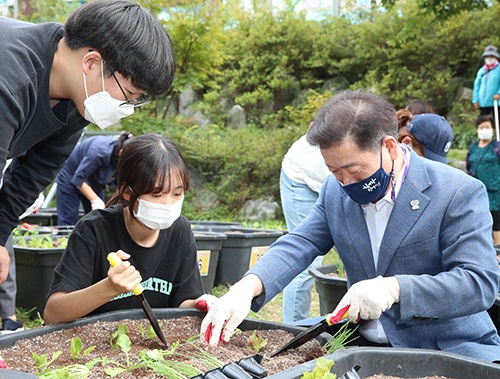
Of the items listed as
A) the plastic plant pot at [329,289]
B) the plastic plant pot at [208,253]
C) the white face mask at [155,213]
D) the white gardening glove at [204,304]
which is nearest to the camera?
the white gardening glove at [204,304]

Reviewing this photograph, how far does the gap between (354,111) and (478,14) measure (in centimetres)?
1204

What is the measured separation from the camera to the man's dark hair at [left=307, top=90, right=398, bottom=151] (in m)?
1.86

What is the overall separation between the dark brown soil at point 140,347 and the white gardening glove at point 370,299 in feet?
0.49

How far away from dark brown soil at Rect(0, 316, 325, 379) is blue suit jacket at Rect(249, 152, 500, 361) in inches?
7.2

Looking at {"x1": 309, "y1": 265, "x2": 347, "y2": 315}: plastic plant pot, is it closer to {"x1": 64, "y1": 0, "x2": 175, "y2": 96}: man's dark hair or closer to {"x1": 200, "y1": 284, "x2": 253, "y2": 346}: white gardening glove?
{"x1": 200, "y1": 284, "x2": 253, "y2": 346}: white gardening glove

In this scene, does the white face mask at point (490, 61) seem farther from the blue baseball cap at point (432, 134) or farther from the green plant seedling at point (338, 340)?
the green plant seedling at point (338, 340)

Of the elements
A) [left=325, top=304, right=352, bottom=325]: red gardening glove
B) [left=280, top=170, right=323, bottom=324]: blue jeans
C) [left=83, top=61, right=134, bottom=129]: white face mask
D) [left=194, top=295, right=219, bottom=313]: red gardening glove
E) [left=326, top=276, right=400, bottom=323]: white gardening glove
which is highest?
[left=83, top=61, right=134, bottom=129]: white face mask

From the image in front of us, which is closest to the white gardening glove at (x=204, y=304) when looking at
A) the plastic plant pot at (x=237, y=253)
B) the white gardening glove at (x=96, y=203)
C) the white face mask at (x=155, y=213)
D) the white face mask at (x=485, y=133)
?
the white face mask at (x=155, y=213)

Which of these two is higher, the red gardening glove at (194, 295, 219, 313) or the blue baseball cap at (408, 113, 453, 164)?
the blue baseball cap at (408, 113, 453, 164)

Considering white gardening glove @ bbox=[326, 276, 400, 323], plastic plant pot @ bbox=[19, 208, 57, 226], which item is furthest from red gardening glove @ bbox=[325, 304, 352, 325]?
plastic plant pot @ bbox=[19, 208, 57, 226]

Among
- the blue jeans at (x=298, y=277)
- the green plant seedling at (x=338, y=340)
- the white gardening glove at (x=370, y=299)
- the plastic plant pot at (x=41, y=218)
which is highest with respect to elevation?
the white gardening glove at (x=370, y=299)

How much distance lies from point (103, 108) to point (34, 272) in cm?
236

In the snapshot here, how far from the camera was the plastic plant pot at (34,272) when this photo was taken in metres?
3.93

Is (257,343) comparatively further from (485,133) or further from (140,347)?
(485,133)
